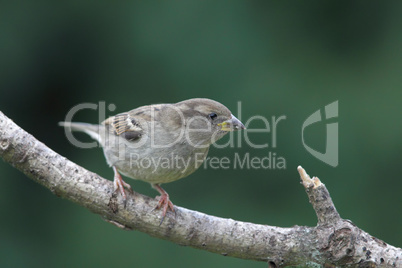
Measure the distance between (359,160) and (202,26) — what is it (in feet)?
7.12

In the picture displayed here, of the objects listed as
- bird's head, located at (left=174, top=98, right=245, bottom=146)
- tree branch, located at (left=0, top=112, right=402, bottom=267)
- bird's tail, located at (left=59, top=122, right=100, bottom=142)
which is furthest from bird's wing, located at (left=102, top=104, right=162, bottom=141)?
tree branch, located at (left=0, top=112, right=402, bottom=267)

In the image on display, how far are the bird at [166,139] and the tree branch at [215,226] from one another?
0.30 metres

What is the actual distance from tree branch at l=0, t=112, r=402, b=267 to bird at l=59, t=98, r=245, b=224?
298mm

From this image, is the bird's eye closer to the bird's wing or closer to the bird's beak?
the bird's beak

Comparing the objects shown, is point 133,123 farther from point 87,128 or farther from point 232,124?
point 87,128

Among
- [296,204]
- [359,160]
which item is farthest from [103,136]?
[359,160]

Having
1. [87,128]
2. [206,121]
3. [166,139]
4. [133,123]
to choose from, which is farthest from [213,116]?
[87,128]

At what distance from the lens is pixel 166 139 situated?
404 cm

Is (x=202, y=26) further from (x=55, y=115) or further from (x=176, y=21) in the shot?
(x=55, y=115)

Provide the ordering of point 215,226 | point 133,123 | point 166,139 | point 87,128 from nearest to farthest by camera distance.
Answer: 1. point 215,226
2. point 166,139
3. point 133,123
4. point 87,128

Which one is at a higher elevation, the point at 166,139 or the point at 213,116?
the point at 213,116

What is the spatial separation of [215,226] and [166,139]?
0.84 m

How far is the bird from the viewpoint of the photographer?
392cm

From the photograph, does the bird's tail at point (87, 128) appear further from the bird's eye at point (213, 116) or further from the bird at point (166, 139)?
the bird's eye at point (213, 116)
